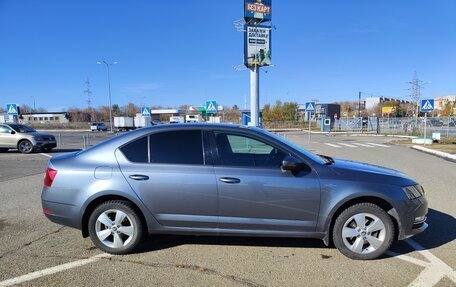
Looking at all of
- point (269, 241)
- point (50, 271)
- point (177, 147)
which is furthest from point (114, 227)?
point (269, 241)

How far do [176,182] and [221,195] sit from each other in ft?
1.86

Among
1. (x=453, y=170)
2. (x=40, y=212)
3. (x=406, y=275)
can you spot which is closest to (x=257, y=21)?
(x=453, y=170)

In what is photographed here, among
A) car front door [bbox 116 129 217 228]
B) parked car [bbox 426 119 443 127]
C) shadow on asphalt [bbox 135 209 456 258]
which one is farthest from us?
parked car [bbox 426 119 443 127]

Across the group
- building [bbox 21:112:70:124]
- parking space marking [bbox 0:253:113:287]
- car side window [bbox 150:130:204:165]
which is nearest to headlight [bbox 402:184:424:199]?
car side window [bbox 150:130:204:165]

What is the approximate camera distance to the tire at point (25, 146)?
17.4 metres

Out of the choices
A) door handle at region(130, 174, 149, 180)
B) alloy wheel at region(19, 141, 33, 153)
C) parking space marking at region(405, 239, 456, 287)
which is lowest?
parking space marking at region(405, 239, 456, 287)

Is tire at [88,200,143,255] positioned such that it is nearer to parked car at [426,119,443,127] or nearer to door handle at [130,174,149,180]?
door handle at [130,174,149,180]

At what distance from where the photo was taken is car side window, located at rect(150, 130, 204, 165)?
4.09m

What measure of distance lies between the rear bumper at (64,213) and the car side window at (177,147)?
1155mm

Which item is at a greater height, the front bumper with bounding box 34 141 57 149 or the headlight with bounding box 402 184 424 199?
the headlight with bounding box 402 184 424 199

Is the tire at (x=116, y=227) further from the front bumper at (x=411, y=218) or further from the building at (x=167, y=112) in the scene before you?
the building at (x=167, y=112)

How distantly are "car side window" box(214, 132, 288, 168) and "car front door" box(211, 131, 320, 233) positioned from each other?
0.9 inches

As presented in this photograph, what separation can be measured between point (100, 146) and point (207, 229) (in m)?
1.75

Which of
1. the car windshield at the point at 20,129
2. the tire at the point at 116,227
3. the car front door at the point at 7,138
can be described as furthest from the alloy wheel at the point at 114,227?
the car windshield at the point at 20,129
